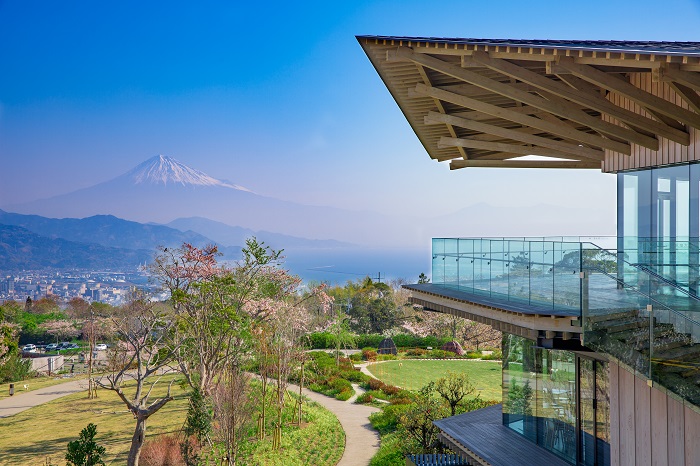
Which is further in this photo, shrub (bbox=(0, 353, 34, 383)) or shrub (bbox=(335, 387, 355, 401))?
shrub (bbox=(0, 353, 34, 383))

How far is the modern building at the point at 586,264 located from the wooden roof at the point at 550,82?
27 millimetres

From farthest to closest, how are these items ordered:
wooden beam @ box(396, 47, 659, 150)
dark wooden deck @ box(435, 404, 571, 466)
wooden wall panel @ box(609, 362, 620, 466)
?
dark wooden deck @ box(435, 404, 571, 466), wooden wall panel @ box(609, 362, 620, 466), wooden beam @ box(396, 47, 659, 150)

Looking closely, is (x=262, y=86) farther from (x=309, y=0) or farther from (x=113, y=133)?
(x=309, y=0)

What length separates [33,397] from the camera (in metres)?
26.3

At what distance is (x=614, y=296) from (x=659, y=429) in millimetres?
2176

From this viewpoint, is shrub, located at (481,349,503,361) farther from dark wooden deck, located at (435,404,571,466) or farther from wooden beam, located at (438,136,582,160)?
wooden beam, located at (438,136,582,160)

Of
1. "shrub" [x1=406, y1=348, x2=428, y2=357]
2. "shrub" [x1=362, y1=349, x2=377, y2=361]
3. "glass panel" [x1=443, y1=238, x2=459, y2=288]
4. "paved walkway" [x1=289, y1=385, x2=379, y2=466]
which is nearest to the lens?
"glass panel" [x1=443, y1=238, x2=459, y2=288]

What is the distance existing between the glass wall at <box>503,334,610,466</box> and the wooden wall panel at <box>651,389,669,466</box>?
225 centimetres

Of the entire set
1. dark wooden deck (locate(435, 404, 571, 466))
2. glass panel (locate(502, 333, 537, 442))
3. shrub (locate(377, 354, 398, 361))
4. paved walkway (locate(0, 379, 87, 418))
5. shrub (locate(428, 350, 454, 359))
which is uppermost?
glass panel (locate(502, 333, 537, 442))

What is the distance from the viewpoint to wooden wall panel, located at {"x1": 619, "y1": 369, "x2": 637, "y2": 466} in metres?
8.69

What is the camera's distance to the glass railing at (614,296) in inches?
262

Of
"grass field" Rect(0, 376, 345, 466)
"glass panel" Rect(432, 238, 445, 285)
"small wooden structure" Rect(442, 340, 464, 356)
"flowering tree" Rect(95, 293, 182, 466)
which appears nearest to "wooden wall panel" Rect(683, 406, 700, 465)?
"glass panel" Rect(432, 238, 445, 285)

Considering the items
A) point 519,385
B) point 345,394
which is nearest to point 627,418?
point 519,385

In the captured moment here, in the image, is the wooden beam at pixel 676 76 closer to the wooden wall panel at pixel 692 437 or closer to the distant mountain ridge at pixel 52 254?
the wooden wall panel at pixel 692 437
